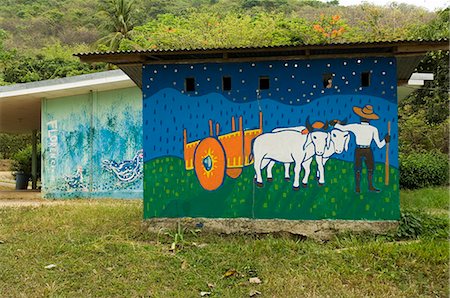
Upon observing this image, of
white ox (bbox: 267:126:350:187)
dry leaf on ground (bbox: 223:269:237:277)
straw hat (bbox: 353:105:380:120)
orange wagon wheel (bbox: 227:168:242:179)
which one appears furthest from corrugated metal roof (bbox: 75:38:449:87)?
dry leaf on ground (bbox: 223:269:237:277)

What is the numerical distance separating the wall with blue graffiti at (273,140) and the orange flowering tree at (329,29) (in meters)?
17.3

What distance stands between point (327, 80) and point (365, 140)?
45.3 inches

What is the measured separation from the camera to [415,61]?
25.5 ft

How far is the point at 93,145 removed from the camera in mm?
14078

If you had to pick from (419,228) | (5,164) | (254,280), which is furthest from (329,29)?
(5,164)

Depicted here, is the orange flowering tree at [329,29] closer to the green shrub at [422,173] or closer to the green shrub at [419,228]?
the green shrub at [422,173]

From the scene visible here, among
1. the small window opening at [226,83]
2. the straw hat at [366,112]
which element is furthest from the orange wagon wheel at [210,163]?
the straw hat at [366,112]

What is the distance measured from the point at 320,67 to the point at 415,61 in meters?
1.64

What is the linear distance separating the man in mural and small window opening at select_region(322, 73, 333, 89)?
2.01 ft

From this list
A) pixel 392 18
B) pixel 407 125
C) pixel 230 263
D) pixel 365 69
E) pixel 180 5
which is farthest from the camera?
pixel 180 5

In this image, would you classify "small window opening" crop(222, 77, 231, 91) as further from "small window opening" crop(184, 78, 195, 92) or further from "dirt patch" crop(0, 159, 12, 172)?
"dirt patch" crop(0, 159, 12, 172)

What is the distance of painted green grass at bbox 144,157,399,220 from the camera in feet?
24.3

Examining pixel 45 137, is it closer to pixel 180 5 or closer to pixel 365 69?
pixel 365 69

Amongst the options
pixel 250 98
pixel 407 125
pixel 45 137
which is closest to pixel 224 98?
pixel 250 98
